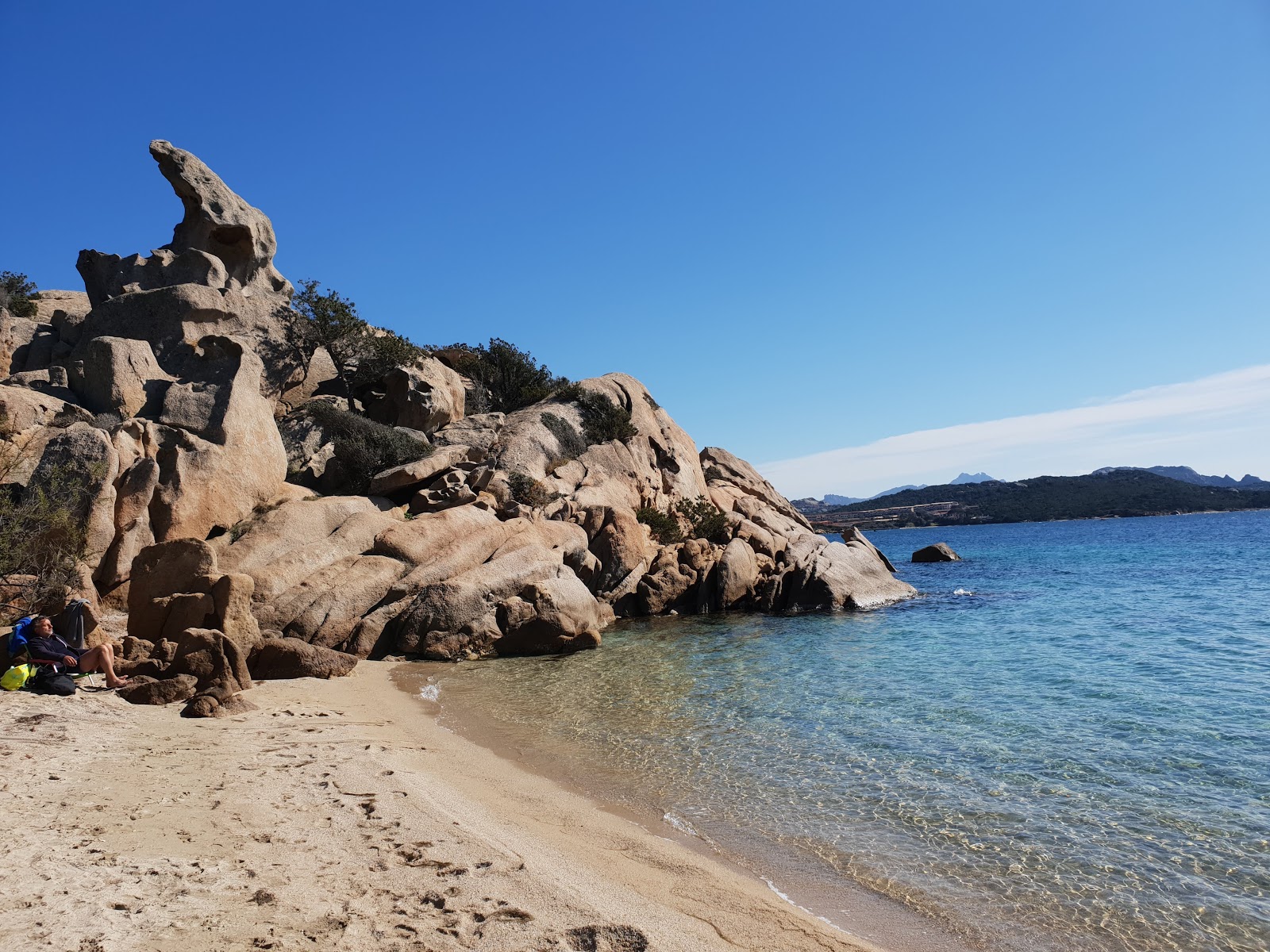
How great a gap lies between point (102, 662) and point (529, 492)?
52.9ft

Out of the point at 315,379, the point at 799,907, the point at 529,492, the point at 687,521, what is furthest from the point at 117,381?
the point at 799,907

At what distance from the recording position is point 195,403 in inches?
888

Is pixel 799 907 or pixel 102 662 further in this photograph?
pixel 102 662

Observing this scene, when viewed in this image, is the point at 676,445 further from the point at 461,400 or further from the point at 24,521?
the point at 24,521

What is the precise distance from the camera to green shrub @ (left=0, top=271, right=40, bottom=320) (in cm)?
3508

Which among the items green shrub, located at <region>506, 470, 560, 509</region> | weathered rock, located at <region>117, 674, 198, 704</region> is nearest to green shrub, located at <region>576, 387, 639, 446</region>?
green shrub, located at <region>506, 470, 560, 509</region>

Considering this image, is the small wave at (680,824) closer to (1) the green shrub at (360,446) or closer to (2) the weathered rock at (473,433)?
(1) the green shrub at (360,446)

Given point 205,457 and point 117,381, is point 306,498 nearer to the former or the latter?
point 205,457

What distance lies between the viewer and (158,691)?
38.0 feet

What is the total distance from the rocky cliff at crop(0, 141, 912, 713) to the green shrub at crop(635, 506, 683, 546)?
0.52 m

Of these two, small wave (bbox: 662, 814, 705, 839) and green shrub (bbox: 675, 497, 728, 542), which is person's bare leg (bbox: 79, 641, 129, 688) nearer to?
small wave (bbox: 662, 814, 705, 839)

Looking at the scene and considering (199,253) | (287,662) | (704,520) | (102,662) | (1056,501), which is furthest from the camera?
(1056,501)

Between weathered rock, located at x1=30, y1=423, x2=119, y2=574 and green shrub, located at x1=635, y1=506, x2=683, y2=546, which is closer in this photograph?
weathered rock, located at x1=30, y1=423, x2=119, y2=574

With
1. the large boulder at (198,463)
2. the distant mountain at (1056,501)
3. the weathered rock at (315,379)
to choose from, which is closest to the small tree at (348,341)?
the weathered rock at (315,379)
